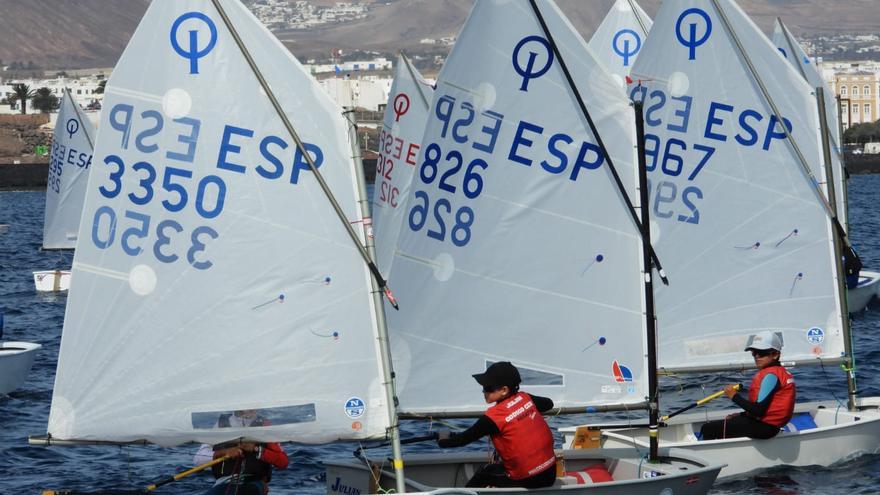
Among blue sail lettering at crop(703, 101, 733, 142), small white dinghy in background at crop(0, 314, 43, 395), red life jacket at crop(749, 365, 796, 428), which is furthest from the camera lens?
small white dinghy in background at crop(0, 314, 43, 395)

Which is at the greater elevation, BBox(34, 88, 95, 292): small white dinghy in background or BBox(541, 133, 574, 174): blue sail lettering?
BBox(34, 88, 95, 292): small white dinghy in background

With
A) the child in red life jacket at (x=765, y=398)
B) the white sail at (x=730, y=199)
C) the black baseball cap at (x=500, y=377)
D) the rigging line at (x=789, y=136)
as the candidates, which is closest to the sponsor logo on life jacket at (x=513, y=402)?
the black baseball cap at (x=500, y=377)

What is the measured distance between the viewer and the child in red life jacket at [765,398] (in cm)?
1745

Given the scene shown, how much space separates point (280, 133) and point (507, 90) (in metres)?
3.50

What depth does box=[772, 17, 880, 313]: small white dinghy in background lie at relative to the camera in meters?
22.0

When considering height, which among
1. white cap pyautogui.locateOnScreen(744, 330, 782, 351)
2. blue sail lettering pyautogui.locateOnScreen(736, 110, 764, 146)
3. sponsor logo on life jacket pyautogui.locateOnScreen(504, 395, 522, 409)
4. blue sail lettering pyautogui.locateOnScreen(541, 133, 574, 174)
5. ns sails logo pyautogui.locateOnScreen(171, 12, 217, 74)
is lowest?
sponsor logo on life jacket pyautogui.locateOnScreen(504, 395, 522, 409)

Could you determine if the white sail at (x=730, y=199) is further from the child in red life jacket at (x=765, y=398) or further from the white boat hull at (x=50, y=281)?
the white boat hull at (x=50, y=281)

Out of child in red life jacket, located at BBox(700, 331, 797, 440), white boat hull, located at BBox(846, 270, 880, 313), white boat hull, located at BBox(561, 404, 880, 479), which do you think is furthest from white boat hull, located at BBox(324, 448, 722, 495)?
white boat hull, located at BBox(846, 270, 880, 313)

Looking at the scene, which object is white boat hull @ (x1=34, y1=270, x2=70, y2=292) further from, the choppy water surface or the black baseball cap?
the black baseball cap

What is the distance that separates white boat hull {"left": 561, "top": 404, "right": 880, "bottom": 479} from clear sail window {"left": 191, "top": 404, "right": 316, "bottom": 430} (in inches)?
190

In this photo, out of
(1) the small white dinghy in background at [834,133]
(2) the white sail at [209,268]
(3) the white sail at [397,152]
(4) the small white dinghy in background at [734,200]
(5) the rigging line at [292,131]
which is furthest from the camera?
(3) the white sail at [397,152]

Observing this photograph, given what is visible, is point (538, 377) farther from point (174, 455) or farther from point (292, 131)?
point (174, 455)

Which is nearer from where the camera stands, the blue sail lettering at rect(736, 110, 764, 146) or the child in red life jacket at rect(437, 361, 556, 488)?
the child in red life jacket at rect(437, 361, 556, 488)

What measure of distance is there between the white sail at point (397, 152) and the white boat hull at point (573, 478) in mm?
11701
